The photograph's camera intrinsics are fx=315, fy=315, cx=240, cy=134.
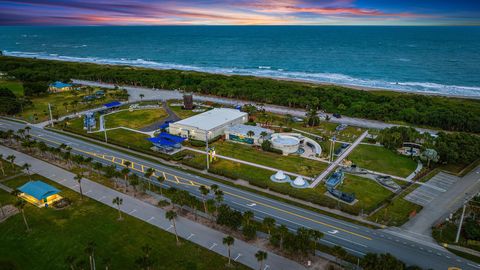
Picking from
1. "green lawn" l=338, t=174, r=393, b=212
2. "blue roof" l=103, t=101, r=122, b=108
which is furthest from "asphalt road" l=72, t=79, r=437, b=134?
"green lawn" l=338, t=174, r=393, b=212

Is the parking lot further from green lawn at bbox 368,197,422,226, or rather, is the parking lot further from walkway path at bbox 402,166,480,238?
green lawn at bbox 368,197,422,226

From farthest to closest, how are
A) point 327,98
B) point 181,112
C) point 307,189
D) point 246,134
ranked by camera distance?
point 327,98 < point 181,112 < point 246,134 < point 307,189

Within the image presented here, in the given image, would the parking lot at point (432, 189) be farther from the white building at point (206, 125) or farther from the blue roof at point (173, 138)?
the blue roof at point (173, 138)

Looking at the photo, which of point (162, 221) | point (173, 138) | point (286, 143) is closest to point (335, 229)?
point (162, 221)

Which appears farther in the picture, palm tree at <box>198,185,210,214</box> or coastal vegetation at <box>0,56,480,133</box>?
coastal vegetation at <box>0,56,480,133</box>

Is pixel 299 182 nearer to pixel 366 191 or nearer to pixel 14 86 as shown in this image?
pixel 366 191
